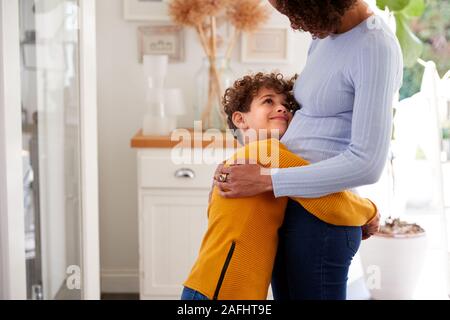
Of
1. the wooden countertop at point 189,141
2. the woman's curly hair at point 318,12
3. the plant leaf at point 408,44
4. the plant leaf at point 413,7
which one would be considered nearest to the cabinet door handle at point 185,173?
the wooden countertop at point 189,141

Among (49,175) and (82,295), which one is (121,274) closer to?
(82,295)

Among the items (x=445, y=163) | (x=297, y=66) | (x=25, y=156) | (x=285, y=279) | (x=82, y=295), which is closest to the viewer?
(x=285, y=279)

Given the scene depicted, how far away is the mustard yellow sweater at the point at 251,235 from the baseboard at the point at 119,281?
6.91 feet

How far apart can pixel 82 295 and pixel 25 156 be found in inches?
24.6

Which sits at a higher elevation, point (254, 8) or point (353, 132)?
point (254, 8)

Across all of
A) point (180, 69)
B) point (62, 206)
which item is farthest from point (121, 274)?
point (62, 206)

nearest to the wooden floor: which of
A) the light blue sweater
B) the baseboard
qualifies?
the baseboard

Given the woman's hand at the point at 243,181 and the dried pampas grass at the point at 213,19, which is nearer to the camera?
the woman's hand at the point at 243,181

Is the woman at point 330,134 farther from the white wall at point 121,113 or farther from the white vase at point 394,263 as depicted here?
the white wall at point 121,113

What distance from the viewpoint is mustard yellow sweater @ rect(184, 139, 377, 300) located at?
136cm

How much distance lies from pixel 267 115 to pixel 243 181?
27 centimetres

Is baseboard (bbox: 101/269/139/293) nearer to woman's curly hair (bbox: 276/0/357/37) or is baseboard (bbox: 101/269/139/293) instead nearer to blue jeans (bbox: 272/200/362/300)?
blue jeans (bbox: 272/200/362/300)

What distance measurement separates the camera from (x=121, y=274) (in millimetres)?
3430

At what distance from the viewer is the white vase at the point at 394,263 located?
2900 mm
